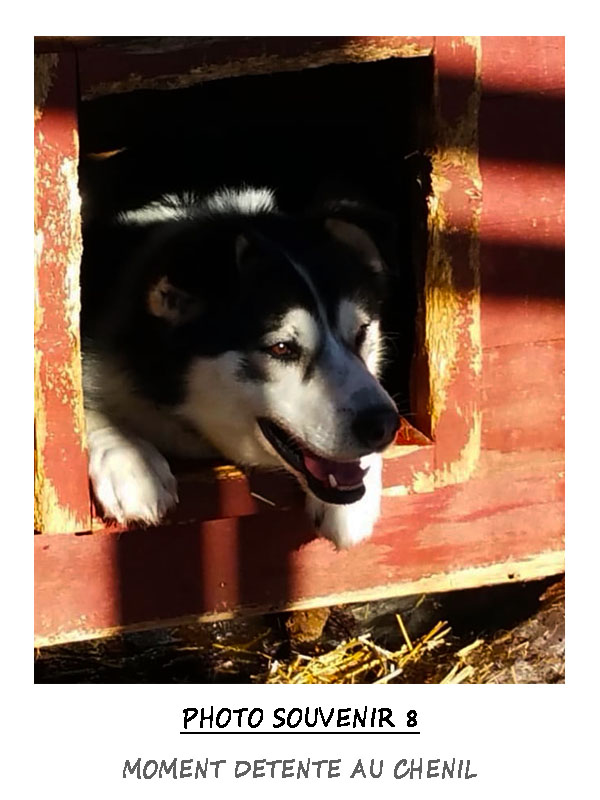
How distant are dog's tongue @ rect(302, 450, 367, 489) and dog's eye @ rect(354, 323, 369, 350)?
1.07 ft

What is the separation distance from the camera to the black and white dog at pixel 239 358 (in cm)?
317

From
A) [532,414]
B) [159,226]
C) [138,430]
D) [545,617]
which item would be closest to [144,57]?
[159,226]

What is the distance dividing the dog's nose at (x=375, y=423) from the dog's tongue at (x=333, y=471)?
0.24 m

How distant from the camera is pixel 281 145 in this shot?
173 inches

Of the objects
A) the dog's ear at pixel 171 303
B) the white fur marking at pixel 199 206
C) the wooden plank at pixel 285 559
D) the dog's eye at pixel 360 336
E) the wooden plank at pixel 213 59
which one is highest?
the wooden plank at pixel 213 59

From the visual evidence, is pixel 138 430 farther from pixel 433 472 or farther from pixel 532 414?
pixel 532 414

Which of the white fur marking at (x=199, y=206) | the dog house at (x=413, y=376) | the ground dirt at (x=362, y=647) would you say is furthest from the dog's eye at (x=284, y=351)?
the ground dirt at (x=362, y=647)

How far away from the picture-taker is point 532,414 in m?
3.77

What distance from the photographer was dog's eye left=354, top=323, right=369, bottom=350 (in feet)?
11.1

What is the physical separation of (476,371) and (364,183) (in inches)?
40.9

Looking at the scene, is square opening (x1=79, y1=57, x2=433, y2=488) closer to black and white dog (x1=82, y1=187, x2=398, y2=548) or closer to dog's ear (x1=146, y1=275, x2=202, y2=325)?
black and white dog (x1=82, y1=187, x2=398, y2=548)

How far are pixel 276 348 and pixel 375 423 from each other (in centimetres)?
34

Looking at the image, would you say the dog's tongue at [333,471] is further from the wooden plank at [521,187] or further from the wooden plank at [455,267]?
the wooden plank at [521,187]

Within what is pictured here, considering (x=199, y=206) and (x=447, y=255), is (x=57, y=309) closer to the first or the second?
(x=199, y=206)
